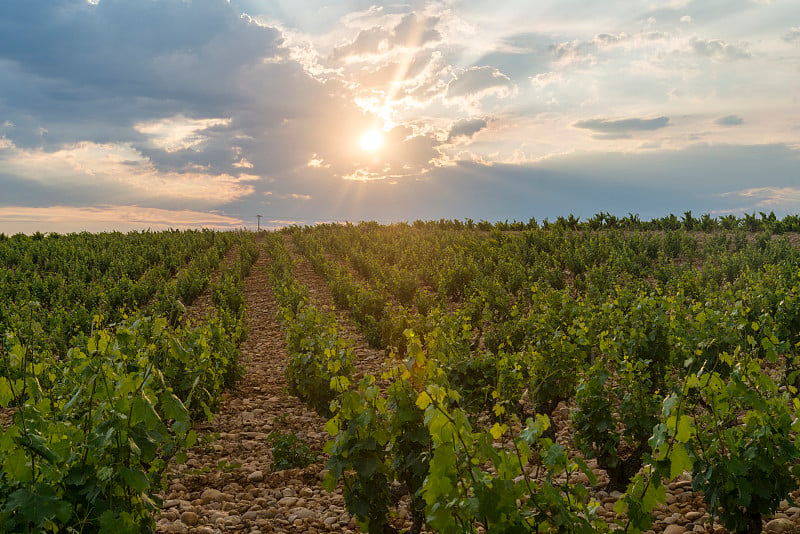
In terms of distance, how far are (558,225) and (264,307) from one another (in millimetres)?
17701

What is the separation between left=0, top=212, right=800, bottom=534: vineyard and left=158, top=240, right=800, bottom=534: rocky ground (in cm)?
3

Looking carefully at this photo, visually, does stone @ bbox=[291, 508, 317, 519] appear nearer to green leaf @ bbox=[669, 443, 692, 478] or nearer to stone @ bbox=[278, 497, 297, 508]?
stone @ bbox=[278, 497, 297, 508]

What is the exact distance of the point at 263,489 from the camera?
6.57m

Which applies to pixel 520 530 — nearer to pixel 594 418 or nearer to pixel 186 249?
pixel 594 418

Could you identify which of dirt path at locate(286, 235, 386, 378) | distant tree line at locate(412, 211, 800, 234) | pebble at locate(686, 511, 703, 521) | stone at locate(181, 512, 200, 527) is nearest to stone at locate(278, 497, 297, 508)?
stone at locate(181, 512, 200, 527)

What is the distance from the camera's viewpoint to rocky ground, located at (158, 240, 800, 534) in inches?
220

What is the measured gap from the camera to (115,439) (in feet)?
11.8

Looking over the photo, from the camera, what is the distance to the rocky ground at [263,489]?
18.3ft

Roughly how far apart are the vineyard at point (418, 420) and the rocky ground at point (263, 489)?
0.03 m

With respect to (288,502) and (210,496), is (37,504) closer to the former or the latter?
(288,502)

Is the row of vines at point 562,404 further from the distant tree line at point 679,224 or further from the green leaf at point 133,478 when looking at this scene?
the distant tree line at point 679,224

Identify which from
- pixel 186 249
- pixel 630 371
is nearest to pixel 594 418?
pixel 630 371

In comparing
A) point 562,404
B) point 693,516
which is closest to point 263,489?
point 693,516

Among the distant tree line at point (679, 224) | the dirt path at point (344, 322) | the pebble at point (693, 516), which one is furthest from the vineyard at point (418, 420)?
the distant tree line at point (679, 224)
